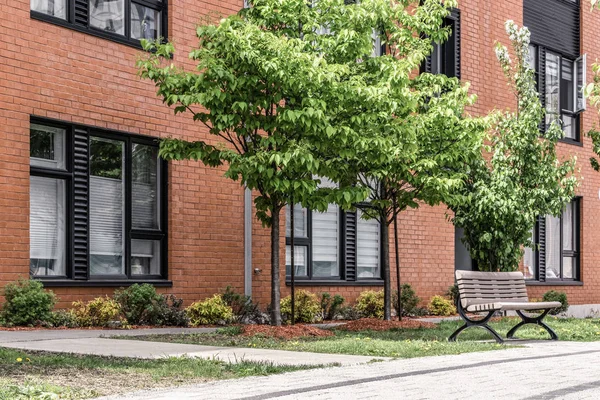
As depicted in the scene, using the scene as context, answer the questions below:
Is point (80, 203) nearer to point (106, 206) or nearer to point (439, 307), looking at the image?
point (106, 206)

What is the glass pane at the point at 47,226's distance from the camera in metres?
14.8

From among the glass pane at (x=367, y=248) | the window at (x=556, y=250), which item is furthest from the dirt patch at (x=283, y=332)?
the window at (x=556, y=250)

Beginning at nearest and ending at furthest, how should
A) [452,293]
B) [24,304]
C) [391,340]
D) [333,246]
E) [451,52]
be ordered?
[391,340]
[24,304]
[333,246]
[452,293]
[451,52]

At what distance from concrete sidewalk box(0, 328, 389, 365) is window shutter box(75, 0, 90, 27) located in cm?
494

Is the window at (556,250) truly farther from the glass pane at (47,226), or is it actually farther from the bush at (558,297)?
the glass pane at (47,226)

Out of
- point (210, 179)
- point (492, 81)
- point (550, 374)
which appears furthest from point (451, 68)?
point (550, 374)

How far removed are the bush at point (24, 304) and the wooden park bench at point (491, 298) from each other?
213 inches

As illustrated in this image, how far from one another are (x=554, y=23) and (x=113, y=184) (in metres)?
15.2

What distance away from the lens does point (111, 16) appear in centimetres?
1609

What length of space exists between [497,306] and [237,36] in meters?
4.69

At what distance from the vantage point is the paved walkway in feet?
24.4

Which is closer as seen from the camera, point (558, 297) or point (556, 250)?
point (558, 297)

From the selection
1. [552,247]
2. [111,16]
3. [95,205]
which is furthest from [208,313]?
[552,247]

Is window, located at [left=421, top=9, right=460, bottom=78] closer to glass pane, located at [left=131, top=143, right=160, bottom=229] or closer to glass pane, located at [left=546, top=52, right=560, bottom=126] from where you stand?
glass pane, located at [left=546, top=52, right=560, bottom=126]
